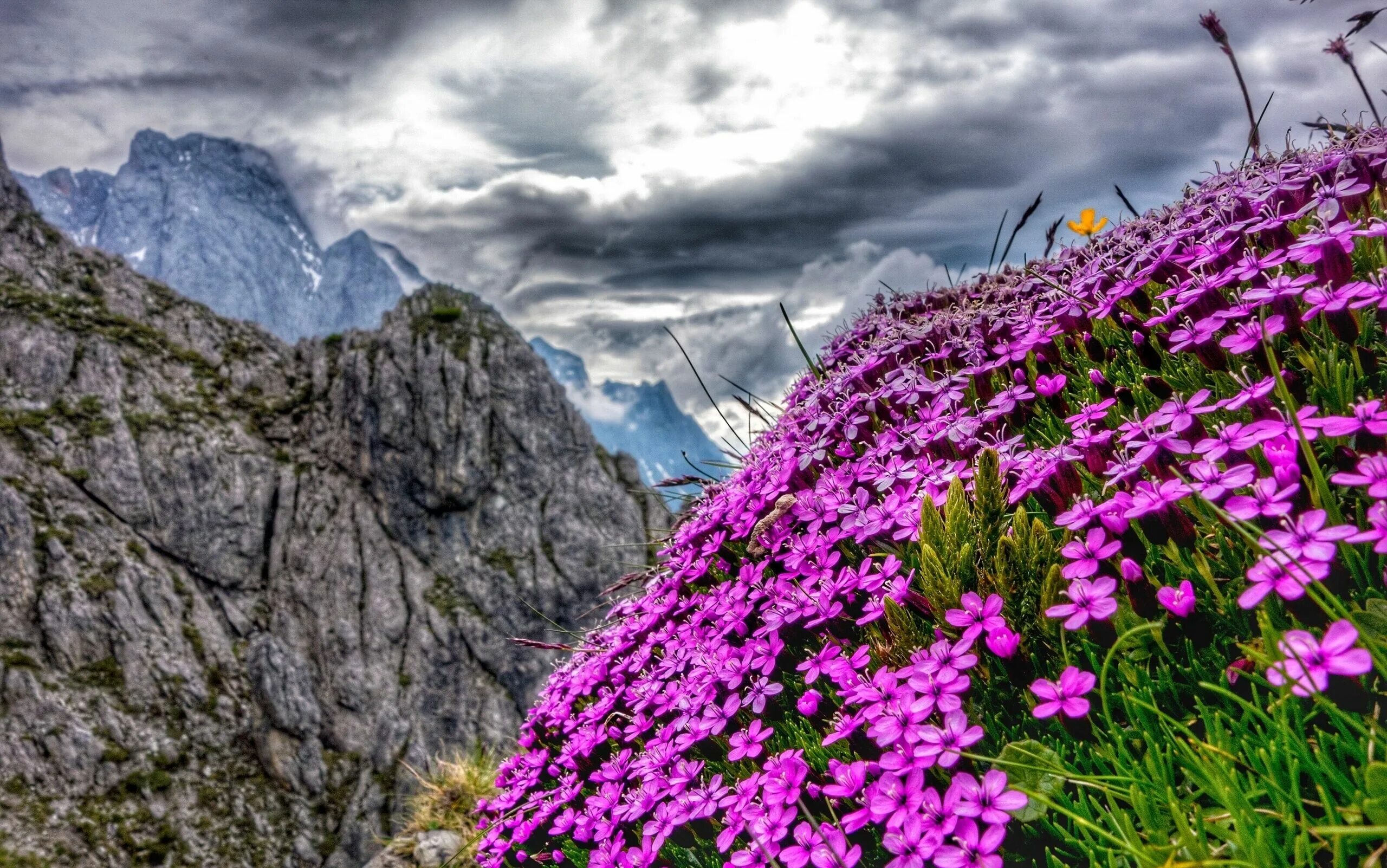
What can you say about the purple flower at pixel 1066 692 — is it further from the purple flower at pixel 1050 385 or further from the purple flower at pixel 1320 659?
the purple flower at pixel 1050 385

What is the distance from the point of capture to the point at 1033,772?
2.07m

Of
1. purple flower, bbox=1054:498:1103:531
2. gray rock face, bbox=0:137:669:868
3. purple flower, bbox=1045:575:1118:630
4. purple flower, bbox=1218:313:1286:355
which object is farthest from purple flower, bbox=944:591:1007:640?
gray rock face, bbox=0:137:669:868

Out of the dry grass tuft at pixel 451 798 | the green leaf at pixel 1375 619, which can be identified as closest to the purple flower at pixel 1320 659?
the green leaf at pixel 1375 619

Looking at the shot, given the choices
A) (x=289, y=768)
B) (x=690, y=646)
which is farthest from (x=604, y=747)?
(x=289, y=768)

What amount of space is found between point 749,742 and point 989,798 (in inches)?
43.6

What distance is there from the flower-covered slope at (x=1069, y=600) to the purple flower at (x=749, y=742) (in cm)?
1

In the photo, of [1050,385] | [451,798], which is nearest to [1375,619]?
[1050,385]

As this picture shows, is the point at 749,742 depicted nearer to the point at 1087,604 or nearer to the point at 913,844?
the point at 913,844

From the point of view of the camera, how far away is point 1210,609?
7.16ft

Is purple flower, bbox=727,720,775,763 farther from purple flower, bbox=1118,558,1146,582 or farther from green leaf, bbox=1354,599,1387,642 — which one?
green leaf, bbox=1354,599,1387,642

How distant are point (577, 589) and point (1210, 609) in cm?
10207

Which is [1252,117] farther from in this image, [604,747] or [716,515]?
[604,747]

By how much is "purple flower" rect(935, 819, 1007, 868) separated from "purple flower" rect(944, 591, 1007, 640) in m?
0.50

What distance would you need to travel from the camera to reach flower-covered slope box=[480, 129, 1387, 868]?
1766mm
